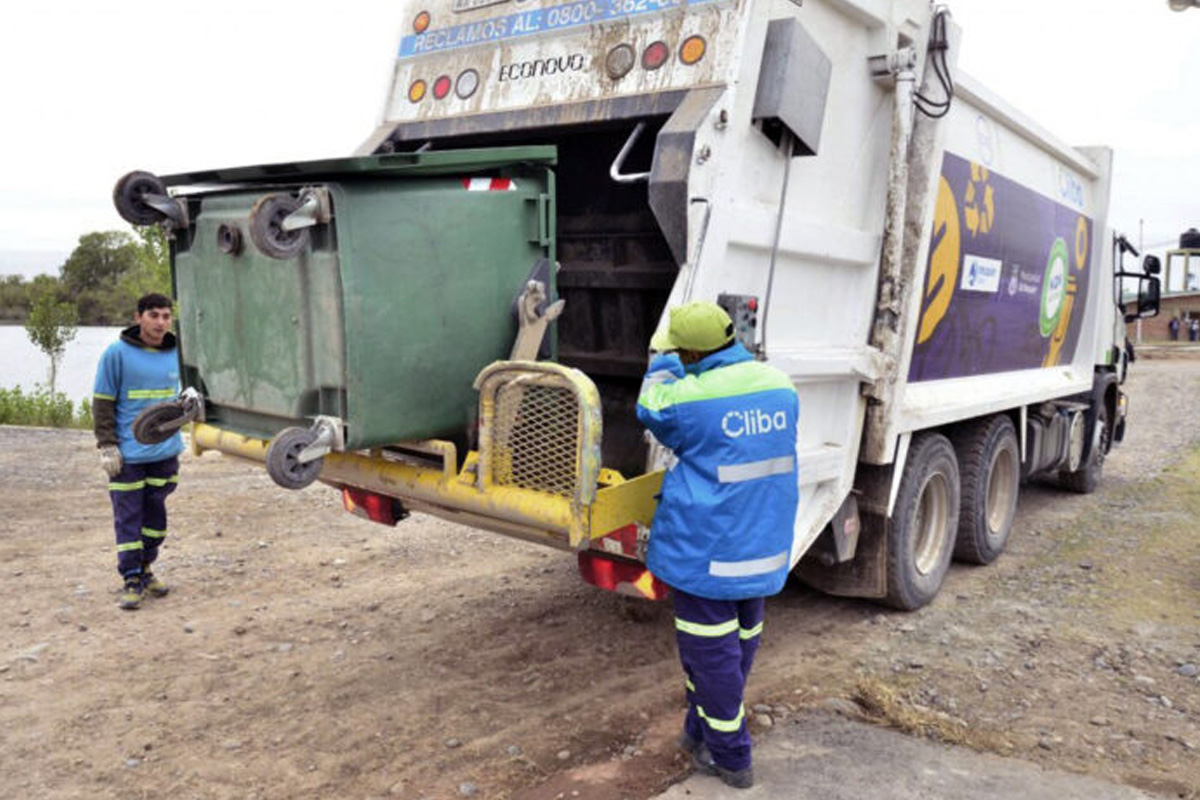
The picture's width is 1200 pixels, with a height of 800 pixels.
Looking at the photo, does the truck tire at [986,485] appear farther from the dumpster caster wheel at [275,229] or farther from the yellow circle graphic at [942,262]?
the dumpster caster wheel at [275,229]

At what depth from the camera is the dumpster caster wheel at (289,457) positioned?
266 cm

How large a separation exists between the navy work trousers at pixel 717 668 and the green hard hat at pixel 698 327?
745mm

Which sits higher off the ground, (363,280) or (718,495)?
(363,280)

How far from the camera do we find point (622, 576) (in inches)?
124

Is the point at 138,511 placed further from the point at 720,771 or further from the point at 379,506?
the point at 720,771

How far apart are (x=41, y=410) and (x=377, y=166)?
11875mm

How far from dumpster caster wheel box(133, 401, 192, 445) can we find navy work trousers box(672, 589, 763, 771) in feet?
5.88

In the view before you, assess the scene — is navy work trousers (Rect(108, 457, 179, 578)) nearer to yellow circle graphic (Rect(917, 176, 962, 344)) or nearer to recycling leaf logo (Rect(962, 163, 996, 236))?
yellow circle graphic (Rect(917, 176, 962, 344))

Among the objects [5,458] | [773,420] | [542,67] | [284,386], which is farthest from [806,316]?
[5,458]

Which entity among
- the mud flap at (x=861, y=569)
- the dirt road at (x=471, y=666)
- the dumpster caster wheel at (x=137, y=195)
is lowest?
the dirt road at (x=471, y=666)

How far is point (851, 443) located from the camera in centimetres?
380

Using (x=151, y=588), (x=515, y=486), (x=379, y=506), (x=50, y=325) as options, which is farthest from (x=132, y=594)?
(x=50, y=325)

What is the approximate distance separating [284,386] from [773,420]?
1.48 m

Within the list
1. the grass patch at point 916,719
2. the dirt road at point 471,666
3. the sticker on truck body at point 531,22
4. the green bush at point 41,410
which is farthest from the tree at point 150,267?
the grass patch at point 916,719
